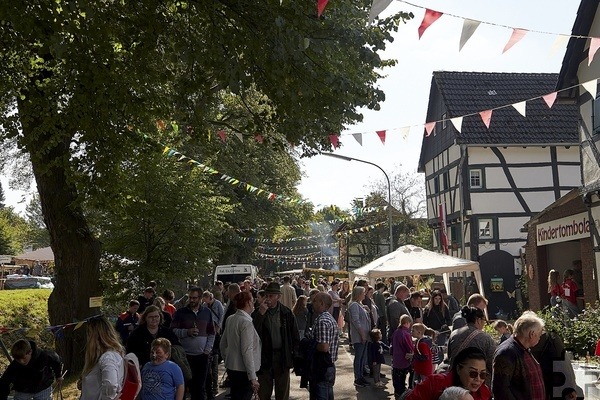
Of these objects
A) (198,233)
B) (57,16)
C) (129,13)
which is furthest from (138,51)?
(198,233)

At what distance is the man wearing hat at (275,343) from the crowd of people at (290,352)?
0.01 metres

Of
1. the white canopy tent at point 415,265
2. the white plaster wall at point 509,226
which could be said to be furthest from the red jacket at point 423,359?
the white plaster wall at point 509,226

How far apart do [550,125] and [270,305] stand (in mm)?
27338

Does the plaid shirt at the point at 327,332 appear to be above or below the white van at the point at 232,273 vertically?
below

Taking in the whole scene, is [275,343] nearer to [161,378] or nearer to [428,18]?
[161,378]

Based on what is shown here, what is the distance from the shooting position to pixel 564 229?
23.7 m

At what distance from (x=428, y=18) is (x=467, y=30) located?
0.50 meters

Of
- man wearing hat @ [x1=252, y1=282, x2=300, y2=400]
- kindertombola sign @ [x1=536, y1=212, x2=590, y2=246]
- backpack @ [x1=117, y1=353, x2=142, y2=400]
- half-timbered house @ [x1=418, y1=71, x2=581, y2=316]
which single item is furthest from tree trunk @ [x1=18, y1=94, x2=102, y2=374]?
half-timbered house @ [x1=418, y1=71, x2=581, y2=316]

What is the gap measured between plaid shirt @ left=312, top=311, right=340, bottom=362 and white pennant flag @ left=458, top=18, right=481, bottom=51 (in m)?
3.73

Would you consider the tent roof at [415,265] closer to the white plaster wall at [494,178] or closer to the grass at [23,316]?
the grass at [23,316]

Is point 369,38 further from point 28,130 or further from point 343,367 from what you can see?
point 343,367

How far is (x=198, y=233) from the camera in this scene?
72.1ft

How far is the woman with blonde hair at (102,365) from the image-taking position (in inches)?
268

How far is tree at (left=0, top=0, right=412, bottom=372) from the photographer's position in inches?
388
